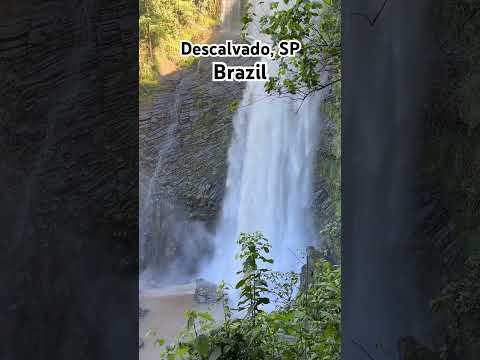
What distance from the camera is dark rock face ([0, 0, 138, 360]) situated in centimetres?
81

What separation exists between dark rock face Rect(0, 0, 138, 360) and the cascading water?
10289 mm

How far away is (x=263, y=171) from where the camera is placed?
11.6 metres

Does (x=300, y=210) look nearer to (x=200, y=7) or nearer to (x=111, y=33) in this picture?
(x=200, y=7)

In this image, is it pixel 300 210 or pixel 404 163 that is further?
pixel 300 210

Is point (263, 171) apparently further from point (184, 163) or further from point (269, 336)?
point (269, 336)

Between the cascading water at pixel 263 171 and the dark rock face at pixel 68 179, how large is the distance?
10289 mm

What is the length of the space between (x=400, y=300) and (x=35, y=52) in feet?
2.36

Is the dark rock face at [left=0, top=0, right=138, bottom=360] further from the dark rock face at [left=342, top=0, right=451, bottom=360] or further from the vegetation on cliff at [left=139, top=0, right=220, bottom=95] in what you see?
the vegetation on cliff at [left=139, top=0, right=220, bottom=95]

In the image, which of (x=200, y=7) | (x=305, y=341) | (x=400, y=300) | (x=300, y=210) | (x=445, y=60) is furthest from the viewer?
(x=200, y=7)

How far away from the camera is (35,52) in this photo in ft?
2.71

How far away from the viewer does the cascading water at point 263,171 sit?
11.2 metres

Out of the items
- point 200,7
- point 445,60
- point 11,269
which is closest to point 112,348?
point 11,269

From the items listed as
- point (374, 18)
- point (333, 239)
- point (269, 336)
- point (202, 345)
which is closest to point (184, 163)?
point (333, 239)

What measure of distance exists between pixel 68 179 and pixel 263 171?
1083 cm
